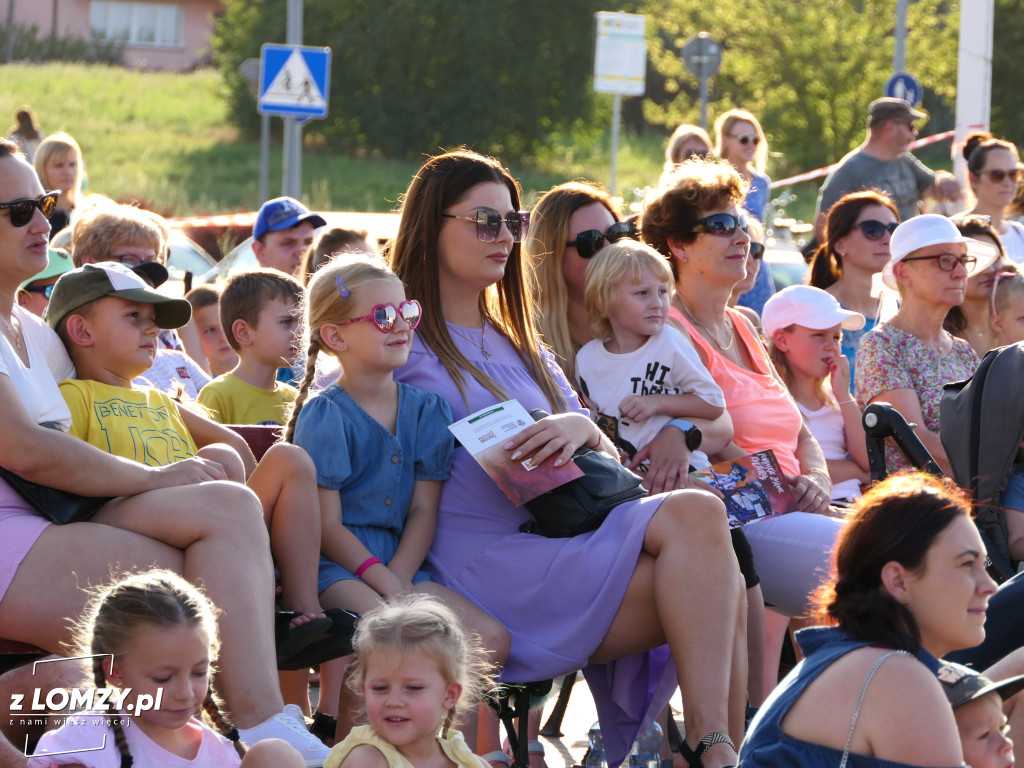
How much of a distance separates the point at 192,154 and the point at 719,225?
2836 centimetres

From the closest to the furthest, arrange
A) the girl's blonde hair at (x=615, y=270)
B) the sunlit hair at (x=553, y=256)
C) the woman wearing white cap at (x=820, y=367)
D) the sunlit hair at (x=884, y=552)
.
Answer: the sunlit hair at (x=884, y=552), the girl's blonde hair at (x=615, y=270), the sunlit hair at (x=553, y=256), the woman wearing white cap at (x=820, y=367)

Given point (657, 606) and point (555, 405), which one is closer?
point (657, 606)

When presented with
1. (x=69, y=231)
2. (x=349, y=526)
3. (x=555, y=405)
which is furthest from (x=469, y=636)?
(x=69, y=231)

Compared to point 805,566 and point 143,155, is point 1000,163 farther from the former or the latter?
point 143,155

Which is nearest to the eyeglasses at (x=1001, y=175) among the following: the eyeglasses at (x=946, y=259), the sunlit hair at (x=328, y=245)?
the eyeglasses at (x=946, y=259)

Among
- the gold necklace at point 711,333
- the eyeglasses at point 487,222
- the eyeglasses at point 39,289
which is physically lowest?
the gold necklace at point 711,333

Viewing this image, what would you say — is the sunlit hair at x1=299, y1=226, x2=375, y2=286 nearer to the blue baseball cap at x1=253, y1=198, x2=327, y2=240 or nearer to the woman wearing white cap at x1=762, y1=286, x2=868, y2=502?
the blue baseball cap at x1=253, y1=198, x2=327, y2=240

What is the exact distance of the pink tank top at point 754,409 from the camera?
15.1 feet

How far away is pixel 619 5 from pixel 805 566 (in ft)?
110

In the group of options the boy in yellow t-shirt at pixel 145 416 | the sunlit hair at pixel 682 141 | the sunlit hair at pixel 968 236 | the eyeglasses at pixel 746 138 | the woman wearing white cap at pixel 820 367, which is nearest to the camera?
the boy in yellow t-shirt at pixel 145 416

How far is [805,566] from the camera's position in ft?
13.1

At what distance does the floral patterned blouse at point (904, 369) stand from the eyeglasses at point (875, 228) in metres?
0.90

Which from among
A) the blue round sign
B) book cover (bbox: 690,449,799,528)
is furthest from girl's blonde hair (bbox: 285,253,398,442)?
the blue round sign

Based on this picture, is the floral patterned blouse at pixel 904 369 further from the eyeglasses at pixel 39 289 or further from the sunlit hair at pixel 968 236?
the eyeglasses at pixel 39 289
